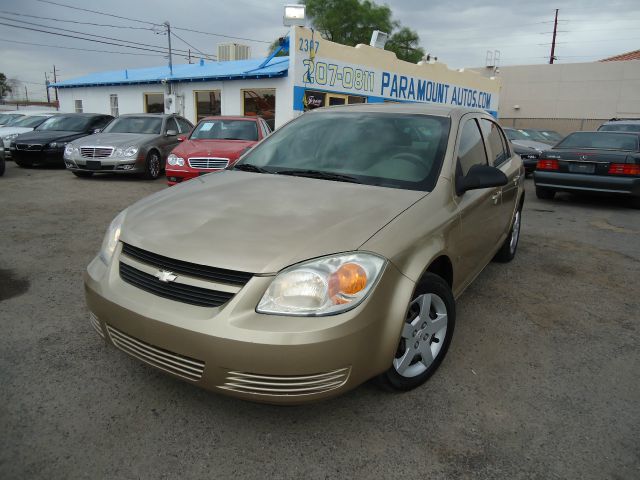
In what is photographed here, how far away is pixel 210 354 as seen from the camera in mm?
2018

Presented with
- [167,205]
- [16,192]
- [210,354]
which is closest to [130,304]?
[210,354]

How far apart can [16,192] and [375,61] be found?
499 inches

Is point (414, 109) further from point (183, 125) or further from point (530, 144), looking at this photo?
point (530, 144)

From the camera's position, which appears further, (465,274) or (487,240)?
(487,240)

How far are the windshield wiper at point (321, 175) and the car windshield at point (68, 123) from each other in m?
12.0

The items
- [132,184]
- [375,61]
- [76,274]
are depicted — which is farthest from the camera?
[375,61]

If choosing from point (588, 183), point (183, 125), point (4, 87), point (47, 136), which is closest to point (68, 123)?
point (47, 136)

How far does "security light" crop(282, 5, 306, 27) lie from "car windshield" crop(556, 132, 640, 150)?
25.9 ft

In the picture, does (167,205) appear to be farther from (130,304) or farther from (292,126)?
(292,126)

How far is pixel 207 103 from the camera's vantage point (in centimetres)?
1845

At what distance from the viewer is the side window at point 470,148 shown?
10.7ft

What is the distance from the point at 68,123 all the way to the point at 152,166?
4.46m

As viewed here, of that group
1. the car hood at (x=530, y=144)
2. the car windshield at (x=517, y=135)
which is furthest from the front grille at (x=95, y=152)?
the car windshield at (x=517, y=135)

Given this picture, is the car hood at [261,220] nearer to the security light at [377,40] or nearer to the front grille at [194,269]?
the front grille at [194,269]
